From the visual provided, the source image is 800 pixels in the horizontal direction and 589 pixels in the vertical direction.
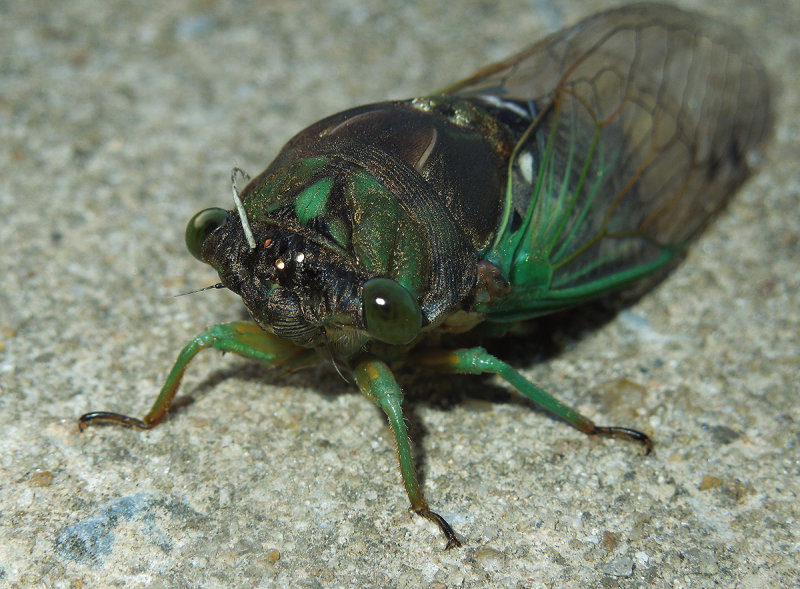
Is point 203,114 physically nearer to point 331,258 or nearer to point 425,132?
point 425,132

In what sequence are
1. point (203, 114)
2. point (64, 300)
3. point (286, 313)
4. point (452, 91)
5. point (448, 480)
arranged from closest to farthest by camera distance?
point (286, 313) → point (448, 480) → point (64, 300) → point (452, 91) → point (203, 114)

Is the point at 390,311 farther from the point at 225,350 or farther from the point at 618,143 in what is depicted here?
the point at 618,143

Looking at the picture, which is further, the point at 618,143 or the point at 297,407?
the point at 618,143

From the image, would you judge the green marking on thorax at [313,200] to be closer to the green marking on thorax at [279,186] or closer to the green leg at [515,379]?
the green marking on thorax at [279,186]

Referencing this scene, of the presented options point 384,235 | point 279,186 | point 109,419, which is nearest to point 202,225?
point 279,186

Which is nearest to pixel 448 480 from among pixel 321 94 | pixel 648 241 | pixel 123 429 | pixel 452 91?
pixel 123 429

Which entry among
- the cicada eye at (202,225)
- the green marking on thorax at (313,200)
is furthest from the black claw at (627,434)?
the cicada eye at (202,225)
